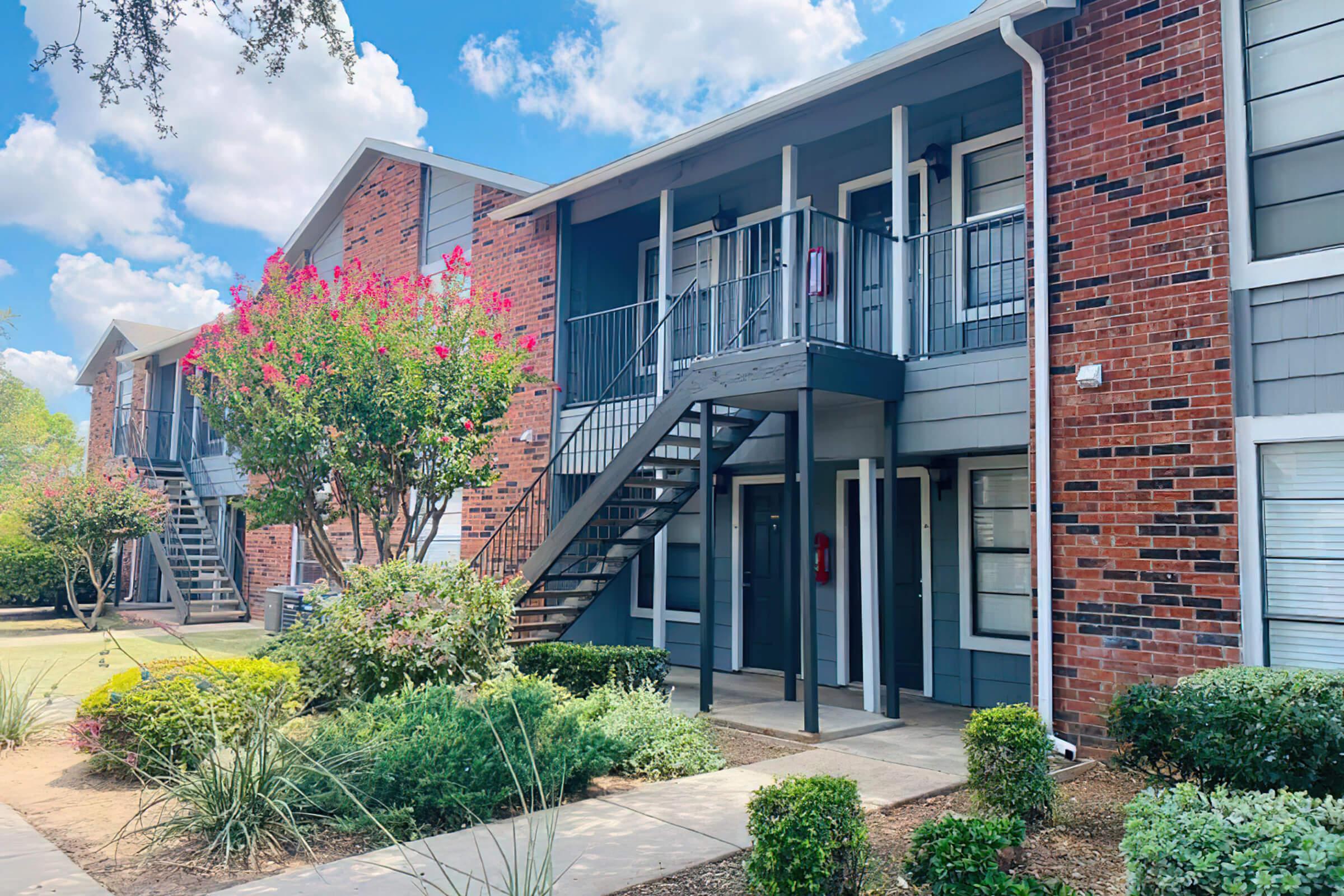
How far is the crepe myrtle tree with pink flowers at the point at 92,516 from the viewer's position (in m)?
15.7

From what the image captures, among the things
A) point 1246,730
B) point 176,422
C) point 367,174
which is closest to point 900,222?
point 1246,730

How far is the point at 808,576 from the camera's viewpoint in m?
7.43

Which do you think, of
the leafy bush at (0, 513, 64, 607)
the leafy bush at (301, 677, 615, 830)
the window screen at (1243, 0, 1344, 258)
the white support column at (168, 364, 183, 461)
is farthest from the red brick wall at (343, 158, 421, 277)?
the window screen at (1243, 0, 1344, 258)

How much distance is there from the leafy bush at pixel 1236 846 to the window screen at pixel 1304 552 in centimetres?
267

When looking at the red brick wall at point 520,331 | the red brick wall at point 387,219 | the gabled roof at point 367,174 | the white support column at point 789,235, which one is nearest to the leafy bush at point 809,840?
the white support column at point 789,235

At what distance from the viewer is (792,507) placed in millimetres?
9438

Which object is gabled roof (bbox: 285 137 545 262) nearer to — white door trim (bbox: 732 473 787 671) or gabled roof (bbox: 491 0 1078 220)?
gabled roof (bbox: 491 0 1078 220)

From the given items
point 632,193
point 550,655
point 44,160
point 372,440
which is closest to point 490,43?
point 44,160

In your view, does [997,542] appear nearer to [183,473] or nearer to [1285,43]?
[1285,43]

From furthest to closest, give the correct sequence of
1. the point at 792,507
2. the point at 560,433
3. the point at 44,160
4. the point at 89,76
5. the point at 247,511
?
1. the point at 44,160
2. the point at 560,433
3. the point at 247,511
4. the point at 792,507
5. the point at 89,76

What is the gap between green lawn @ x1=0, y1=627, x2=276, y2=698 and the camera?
10453 millimetres

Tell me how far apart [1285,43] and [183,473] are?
63.7ft

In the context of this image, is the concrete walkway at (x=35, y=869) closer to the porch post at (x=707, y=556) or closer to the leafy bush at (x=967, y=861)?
the leafy bush at (x=967, y=861)

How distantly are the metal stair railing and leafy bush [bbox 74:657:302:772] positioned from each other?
3.84m
